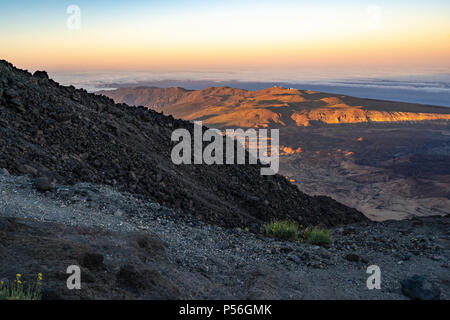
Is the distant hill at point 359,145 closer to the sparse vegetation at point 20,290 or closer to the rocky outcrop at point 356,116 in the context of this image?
the rocky outcrop at point 356,116

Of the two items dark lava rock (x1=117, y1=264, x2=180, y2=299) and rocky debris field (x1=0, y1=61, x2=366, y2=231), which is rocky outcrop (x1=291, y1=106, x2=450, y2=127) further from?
dark lava rock (x1=117, y1=264, x2=180, y2=299)

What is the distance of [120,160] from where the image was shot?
8.39 meters

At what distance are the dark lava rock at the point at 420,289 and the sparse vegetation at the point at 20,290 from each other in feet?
13.7

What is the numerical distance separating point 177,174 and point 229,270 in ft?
17.3

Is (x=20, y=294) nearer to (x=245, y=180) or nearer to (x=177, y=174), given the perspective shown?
(x=177, y=174)

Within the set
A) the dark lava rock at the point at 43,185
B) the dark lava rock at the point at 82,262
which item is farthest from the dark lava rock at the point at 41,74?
the dark lava rock at the point at 82,262

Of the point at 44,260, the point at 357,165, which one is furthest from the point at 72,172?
the point at 357,165

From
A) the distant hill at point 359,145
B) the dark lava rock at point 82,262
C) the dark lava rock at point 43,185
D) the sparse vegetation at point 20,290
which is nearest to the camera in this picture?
the sparse vegetation at point 20,290

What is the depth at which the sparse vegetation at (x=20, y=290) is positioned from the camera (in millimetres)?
2772

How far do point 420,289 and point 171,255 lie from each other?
3.17m

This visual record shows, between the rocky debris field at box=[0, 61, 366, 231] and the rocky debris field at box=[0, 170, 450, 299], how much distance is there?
0.93 meters

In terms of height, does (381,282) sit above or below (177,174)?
below

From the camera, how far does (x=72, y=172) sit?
23.2ft

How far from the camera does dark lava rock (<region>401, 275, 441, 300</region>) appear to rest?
14.0ft
